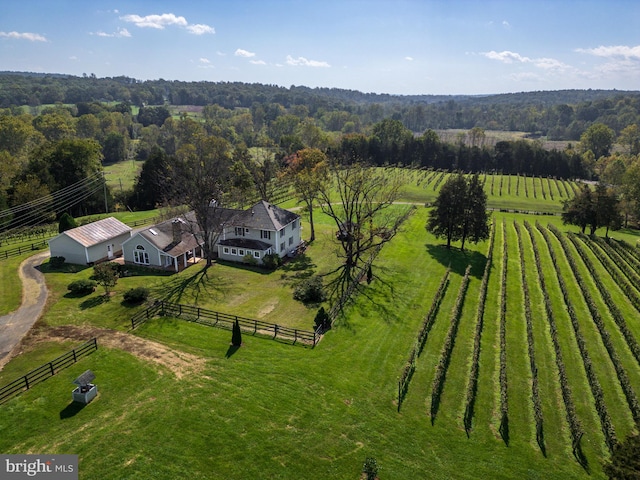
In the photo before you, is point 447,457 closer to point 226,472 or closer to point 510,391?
point 510,391

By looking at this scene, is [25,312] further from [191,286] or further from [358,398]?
[358,398]

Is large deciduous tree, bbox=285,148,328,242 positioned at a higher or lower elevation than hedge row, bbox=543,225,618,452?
higher

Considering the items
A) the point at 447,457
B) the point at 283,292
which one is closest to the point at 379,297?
the point at 283,292

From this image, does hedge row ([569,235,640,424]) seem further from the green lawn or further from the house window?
the green lawn

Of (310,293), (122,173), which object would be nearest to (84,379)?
(310,293)

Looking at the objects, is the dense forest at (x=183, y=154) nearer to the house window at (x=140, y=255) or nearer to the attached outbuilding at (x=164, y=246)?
the attached outbuilding at (x=164, y=246)

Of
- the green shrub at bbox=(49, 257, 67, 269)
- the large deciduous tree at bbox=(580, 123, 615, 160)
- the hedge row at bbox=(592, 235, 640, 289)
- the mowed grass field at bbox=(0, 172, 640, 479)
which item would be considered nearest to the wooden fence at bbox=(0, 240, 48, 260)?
the green shrub at bbox=(49, 257, 67, 269)
